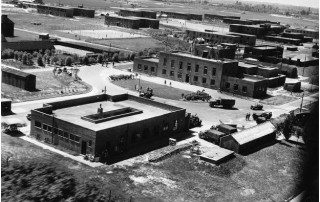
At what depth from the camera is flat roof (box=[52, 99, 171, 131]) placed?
105 ft

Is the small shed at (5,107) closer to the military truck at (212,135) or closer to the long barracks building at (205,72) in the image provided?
the military truck at (212,135)

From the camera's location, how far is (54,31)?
109875 mm

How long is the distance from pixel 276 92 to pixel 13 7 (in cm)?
12667

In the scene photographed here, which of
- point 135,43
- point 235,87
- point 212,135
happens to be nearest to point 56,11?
point 135,43

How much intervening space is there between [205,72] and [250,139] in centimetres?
2768

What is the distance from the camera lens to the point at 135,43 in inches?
4114

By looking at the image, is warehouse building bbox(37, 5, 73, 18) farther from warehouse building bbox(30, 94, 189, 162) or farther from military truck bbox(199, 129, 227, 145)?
military truck bbox(199, 129, 227, 145)

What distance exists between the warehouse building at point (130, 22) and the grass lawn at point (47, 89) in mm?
78604

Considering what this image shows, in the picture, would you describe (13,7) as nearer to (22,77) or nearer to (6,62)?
(6,62)

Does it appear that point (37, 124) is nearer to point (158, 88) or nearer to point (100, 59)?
point (158, 88)

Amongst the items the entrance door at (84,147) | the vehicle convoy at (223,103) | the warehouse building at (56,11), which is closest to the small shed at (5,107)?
the entrance door at (84,147)

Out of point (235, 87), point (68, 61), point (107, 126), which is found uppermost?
point (68, 61)

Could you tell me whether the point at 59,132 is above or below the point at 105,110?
below

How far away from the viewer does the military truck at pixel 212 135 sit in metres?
36.4
